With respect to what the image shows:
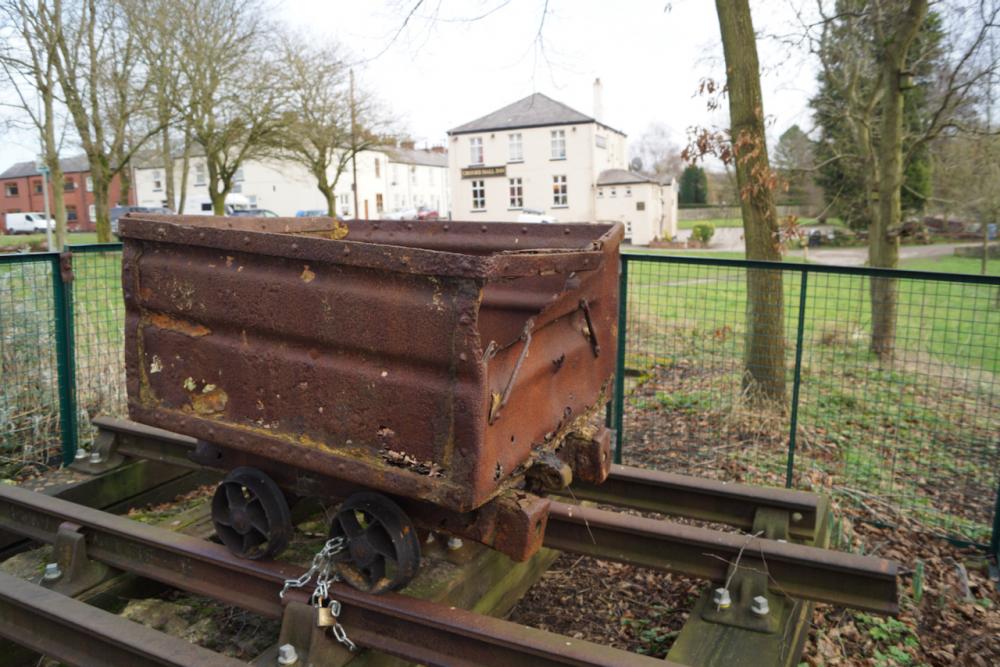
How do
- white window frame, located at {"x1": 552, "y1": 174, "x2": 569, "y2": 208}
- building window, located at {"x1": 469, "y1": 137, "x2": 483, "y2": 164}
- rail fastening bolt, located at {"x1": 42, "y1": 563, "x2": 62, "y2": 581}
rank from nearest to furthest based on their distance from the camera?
rail fastening bolt, located at {"x1": 42, "y1": 563, "x2": 62, "y2": 581}, white window frame, located at {"x1": 552, "y1": 174, "x2": 569, "y2": 208}, building window, located at {"x1": 469, "y1": 137, "x2": 483, "y2": 164}

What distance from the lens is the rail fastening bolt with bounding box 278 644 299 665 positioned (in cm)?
277

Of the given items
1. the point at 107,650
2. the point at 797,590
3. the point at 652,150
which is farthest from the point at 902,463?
the point at 652,150

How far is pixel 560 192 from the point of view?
→ 184 feet

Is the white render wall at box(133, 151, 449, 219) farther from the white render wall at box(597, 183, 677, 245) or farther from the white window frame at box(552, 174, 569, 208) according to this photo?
the white render wall at box(597, 183, 677, 245)

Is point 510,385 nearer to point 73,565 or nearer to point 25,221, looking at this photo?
point 73,565

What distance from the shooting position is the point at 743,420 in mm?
6492

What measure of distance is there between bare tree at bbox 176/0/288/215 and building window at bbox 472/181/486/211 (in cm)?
2726

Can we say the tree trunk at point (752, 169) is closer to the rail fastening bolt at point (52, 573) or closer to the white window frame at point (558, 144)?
the rail fastening bolt at point (52, 573)

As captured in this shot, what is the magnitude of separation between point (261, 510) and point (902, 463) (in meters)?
5.24

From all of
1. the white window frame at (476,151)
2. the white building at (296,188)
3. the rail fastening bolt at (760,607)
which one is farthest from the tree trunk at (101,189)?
the white window frame at (476,151)

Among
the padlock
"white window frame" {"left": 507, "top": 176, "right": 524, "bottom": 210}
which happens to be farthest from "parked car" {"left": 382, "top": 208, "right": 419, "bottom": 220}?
the padlock

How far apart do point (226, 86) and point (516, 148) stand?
31.4 meters

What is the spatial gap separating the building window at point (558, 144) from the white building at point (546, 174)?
4 cm

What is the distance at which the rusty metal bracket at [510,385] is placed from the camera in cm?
260
